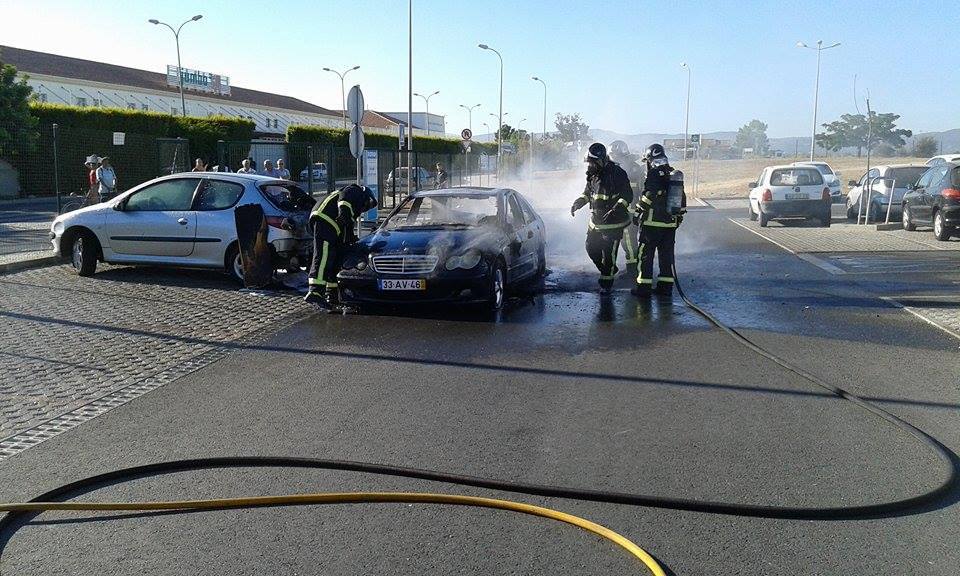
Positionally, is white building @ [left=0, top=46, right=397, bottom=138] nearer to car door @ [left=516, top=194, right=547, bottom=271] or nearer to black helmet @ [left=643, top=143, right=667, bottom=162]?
car door @ [left=516, top=194, right=547, bottom=271]

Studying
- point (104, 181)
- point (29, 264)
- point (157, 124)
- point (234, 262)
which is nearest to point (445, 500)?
point (234, 262)

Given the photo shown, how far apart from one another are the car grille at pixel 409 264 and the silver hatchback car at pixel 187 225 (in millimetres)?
2641

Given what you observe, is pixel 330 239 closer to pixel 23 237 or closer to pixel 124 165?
pixel 23 237

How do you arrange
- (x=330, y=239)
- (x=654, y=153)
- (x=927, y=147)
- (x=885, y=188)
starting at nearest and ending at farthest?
(x=330, y=239), (x=654, y=153), (x=885, y=188), (x=927, y=147)

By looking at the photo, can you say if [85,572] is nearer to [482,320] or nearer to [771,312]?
[482,320]

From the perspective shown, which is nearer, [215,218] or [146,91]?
[215,218]

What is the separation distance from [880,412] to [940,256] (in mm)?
10920

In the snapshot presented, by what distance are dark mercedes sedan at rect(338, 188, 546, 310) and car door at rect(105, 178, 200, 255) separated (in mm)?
3126

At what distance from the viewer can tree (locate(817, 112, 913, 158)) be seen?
320ft

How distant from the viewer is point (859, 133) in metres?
103

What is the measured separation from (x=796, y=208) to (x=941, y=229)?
530 cm

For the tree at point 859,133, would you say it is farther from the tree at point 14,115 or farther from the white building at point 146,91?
the tree at point 14,115

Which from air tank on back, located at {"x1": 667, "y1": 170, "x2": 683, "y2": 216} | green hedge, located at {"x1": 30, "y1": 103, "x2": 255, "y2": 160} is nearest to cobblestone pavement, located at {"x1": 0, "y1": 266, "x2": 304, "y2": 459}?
air tank on back, located at {"x1": 667, "y1": 170, "x2": 683, "y2": 216}

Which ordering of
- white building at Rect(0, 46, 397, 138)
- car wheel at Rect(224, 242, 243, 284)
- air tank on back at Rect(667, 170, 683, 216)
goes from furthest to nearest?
white building at Rect(0, 46, 397, 138) → car wheel at Rect(224, 242, 243, 284) → air tank on back at Rect(667, 170, 683, 216)
